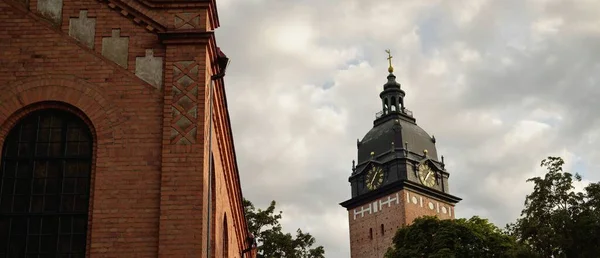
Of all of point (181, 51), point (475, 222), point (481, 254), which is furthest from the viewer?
point (475, 222)

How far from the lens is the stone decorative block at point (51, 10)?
14789 millimetres

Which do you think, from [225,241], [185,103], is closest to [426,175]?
[225,241]

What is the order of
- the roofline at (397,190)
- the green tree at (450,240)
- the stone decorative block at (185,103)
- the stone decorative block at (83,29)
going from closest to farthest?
the stone decorative block at (185,103) < the stone decorative block at (83,29) < the green tree at (450,240) < the roofline at (397,190)

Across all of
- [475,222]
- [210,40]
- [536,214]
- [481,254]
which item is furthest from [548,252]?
[475,222]

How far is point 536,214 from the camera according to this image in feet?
97.0

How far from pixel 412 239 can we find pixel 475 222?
480 cm

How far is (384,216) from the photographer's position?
319ft

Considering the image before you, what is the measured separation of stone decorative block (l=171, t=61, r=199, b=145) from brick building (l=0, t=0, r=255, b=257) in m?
0.02

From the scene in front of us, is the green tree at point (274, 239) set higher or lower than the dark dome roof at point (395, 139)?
lower

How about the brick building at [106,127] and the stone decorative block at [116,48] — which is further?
the stone decorative block at [116,48]

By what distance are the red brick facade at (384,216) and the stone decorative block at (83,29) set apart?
80.6m

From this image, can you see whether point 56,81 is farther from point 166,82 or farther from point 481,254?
point 481,254

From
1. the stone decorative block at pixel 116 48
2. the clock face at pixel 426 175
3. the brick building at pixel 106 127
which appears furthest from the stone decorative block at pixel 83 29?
the clock face at pixel 426 175

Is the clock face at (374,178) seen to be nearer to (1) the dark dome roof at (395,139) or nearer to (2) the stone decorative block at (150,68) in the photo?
(1) the dark dome roof at (395,139)
